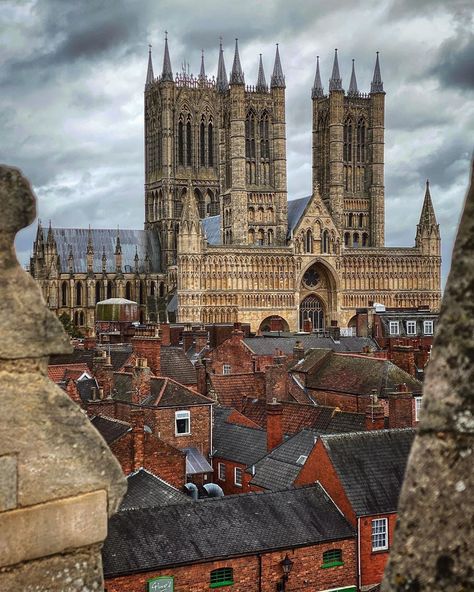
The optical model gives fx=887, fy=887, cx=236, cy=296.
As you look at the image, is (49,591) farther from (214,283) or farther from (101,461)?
(214,283)

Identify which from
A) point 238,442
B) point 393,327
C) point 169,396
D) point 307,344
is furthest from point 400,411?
point 393,327

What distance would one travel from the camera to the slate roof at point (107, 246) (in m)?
106

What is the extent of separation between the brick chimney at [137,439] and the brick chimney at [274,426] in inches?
193

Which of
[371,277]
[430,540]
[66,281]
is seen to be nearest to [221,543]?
[430,540]

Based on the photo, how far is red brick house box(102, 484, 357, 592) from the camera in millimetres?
17344

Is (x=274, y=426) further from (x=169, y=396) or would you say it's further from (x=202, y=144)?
(x=202, y=144)

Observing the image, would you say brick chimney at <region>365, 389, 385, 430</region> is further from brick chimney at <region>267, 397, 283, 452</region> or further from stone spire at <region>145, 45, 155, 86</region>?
stone spire at <region>145, 45, 155, 86</region>

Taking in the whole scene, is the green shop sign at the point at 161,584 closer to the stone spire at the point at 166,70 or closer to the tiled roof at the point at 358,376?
the tiled roof at the point at 358,376

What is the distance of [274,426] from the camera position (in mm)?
26328

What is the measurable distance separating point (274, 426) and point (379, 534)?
6313 millimetres

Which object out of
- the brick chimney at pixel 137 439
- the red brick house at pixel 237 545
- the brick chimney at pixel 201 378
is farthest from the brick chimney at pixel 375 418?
the brick chimney at pixel 201 378

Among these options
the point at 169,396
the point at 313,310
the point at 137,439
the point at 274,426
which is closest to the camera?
the point at 137,439

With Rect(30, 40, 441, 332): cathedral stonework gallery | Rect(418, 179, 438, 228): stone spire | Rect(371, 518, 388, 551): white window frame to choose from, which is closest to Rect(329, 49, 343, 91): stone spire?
Rect(30, 40, 441, 332): cathedral stonework gallery

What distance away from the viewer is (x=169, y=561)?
17.4m
